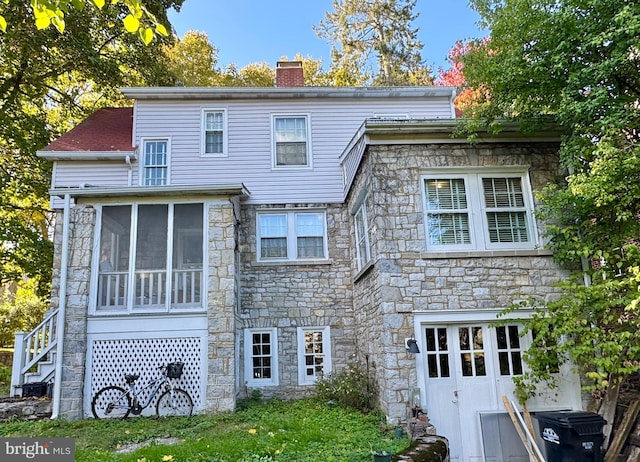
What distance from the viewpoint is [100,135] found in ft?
35.4

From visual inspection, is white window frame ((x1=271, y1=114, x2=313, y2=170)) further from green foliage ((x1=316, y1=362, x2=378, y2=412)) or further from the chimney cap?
green foliage ((x1=316, y1=362, x2=378, y2=412))

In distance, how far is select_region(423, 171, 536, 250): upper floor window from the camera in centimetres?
681

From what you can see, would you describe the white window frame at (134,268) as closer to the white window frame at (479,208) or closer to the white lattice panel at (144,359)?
the white lattice panel at (144,359)

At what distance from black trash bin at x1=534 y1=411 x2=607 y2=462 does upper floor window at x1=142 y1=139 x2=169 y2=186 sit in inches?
358

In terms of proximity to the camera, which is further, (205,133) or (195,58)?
(195,58)

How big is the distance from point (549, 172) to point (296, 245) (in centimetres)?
549

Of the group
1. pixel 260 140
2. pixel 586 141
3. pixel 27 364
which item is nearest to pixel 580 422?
pixel 586 141

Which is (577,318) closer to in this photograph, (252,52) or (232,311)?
(232,311)

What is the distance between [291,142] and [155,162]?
3.40m

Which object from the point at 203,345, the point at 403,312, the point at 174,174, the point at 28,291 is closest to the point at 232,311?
the point at 203,345

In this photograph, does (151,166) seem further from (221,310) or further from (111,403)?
(111,403)

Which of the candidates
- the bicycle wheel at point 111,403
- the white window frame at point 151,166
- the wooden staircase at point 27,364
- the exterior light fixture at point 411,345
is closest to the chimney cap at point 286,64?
the white window frame at point 151,166

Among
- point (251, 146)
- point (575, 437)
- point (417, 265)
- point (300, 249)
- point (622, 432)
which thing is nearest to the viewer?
point (575, 437)

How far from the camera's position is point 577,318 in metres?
5.81
